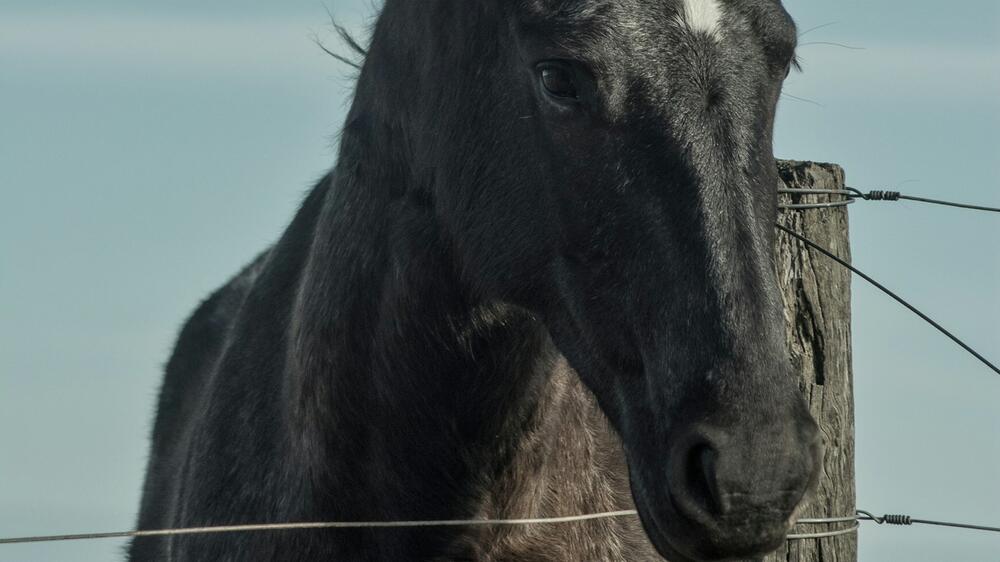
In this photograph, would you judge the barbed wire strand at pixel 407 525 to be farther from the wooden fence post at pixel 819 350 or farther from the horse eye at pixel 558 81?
the horse eye at pixel 558 81

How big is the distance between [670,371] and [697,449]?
0.19m

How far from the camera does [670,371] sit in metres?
2.63

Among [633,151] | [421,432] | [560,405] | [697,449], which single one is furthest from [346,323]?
[697,449]

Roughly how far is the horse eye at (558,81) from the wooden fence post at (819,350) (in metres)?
1.49

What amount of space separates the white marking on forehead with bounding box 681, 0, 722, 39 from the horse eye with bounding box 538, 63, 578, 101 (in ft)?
0.92

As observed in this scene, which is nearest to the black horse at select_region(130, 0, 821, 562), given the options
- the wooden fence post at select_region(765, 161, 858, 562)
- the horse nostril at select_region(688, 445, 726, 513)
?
the horse nostril at select_region(688, 445, 726, 513)

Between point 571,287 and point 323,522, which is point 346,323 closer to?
point 323,522

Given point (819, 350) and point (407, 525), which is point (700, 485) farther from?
point (819, 350)

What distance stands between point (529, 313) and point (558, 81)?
2.35 ft

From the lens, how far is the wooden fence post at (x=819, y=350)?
4.18 meters

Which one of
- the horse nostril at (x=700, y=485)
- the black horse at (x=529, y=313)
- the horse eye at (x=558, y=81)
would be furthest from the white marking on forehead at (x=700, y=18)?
the horse nostril at (x=700, y=485)

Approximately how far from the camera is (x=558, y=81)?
292cm

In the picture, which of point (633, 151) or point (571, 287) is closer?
point (633, 151)

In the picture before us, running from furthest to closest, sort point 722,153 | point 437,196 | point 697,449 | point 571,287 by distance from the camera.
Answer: point 437,196 < point 571,287 < point 722,153 < point 697,449
